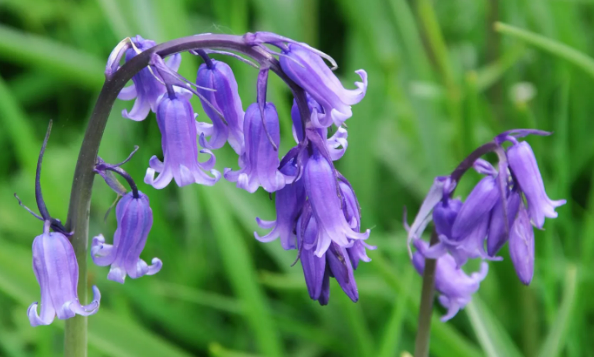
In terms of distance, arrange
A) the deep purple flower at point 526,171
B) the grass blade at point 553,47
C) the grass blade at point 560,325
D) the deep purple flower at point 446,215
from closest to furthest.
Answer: the deep purple flower at point 526,171 → the deep purple flower at point 446,215 → the grass blade at point 560,325 → the grass blade at point 553,47

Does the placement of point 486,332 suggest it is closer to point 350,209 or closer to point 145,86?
point 350,209

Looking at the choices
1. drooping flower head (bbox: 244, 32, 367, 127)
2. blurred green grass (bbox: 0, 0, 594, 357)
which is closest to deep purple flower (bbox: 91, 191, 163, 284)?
drooping flower head (bbox: 244, 32, 367, 127)

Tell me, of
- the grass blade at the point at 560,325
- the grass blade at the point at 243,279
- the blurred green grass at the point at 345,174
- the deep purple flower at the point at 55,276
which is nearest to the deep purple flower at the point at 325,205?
the deep purple flower at the point at 55,276

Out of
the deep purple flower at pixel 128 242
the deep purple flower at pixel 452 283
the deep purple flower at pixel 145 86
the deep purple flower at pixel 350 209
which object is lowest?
the deep purple flower at pixel 452 283

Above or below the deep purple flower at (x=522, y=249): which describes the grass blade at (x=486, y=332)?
below

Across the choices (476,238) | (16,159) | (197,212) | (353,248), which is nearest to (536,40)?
(476,238)

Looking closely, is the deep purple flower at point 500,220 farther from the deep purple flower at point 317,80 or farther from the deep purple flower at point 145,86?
the deep purple flower at point 145,86

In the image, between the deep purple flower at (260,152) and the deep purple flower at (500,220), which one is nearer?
the deep purple flower at (260,152)

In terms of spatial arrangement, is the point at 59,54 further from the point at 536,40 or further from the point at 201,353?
the point at 536,40
